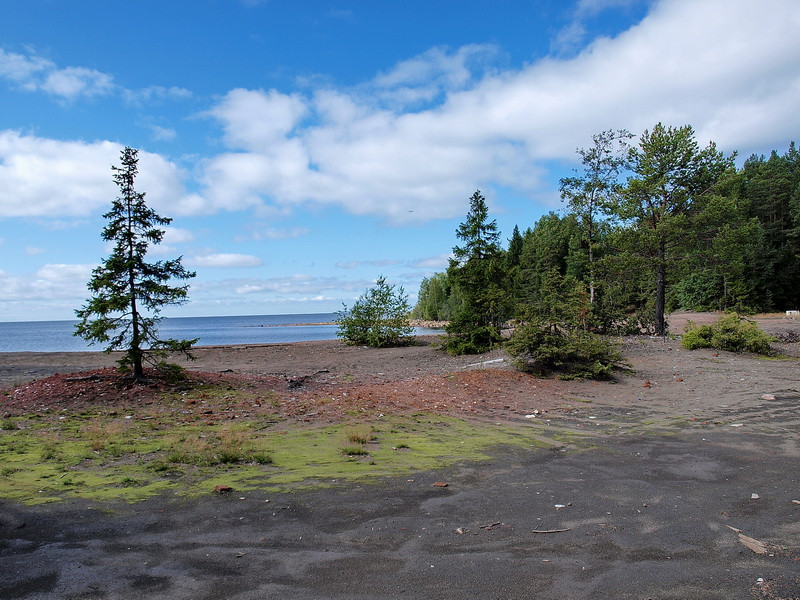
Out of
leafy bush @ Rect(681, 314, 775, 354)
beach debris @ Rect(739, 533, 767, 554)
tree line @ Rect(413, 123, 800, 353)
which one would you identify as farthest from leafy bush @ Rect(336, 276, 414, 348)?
beach debris @ Rect(739, 533, 767, 554)

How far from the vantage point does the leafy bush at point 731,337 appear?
63.4 ft

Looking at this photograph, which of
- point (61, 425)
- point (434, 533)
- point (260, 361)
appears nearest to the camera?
point (434, 533)

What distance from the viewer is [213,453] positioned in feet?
23.2

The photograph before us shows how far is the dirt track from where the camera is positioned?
361cm

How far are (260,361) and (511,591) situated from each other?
21587 millimetres

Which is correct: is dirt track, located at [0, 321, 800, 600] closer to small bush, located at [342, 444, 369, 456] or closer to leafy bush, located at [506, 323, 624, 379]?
small bush, located at [342, 444, 369, 456]

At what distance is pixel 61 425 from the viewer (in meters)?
9.32

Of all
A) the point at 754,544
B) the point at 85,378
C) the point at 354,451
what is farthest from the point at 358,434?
the point at 85,378

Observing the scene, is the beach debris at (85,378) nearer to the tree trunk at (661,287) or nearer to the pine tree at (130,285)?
the pine tree at (130,285)

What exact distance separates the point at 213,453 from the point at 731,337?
19.7 m

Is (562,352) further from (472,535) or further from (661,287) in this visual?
(661,287)

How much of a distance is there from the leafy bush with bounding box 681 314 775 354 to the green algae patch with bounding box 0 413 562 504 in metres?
14.0

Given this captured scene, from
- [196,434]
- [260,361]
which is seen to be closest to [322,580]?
[196,434]

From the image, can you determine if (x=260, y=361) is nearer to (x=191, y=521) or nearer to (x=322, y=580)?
(x=191, y=521)
